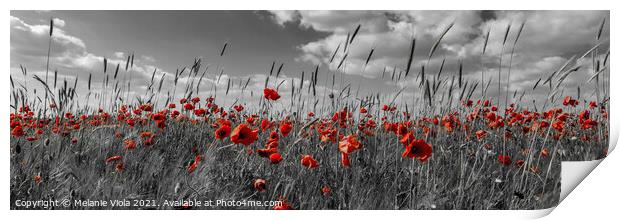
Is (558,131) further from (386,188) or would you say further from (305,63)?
(305,63)

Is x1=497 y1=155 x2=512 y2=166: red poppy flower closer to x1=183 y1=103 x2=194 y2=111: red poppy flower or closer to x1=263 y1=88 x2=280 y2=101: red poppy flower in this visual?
x1=263 y1=88 x2=280 y2=101: red poppy flower

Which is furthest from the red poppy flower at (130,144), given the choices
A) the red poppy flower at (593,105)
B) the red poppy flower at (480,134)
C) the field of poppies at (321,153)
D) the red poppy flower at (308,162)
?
the red poppy flower at (593,105)

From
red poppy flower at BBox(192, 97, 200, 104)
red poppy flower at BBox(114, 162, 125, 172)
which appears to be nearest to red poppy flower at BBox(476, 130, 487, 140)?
red poppy flower at BBox(192, 97, 200, 104)

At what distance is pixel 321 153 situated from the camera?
2.36 metres

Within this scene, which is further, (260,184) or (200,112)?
(200,112)

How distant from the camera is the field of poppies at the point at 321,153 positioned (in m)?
2.06

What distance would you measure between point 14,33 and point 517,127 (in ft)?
9.28

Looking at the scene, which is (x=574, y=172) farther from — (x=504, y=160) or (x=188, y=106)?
(x=188, y=106)

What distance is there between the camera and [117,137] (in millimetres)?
Result: 2598

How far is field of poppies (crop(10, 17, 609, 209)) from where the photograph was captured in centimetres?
206

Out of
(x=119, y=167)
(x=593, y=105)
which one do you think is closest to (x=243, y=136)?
(x=119, y=167)

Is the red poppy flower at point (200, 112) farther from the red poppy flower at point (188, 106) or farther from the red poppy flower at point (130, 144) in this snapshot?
the red poppy flower at point (130, 144)

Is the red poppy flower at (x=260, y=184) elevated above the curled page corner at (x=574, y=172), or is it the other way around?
the curled page corner at (x=574, y=172)

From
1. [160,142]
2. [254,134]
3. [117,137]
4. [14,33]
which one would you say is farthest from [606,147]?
[14,33]
